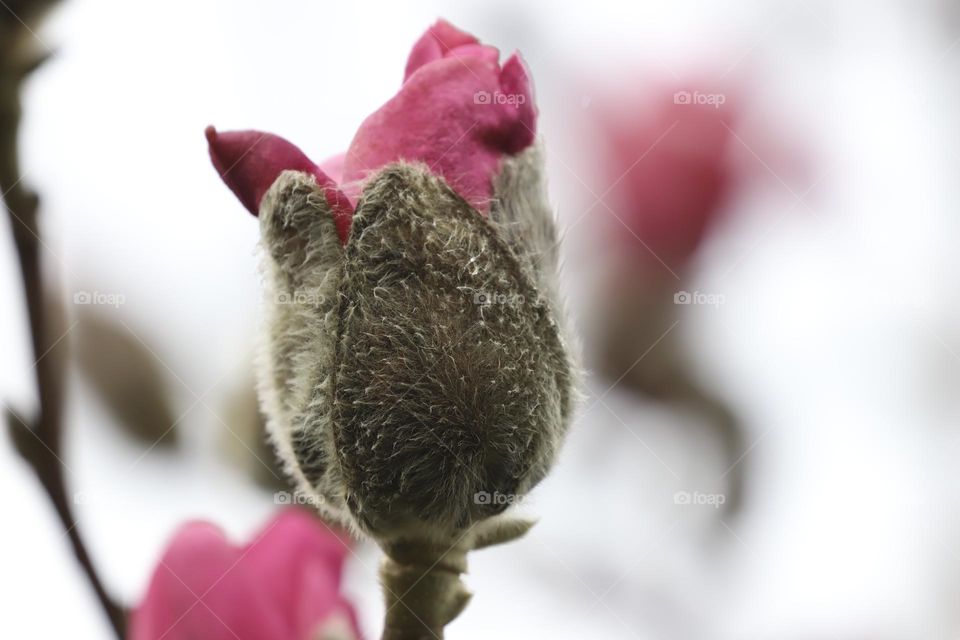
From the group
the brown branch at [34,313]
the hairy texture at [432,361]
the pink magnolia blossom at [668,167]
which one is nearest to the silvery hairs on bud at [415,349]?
the hairy texture at [432,361]

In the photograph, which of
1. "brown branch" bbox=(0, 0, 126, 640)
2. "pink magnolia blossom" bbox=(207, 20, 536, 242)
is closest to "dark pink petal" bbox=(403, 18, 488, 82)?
"pink magnolia blossom" bbox=(207, 20, 536, 242)

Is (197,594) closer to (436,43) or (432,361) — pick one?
(432,361)

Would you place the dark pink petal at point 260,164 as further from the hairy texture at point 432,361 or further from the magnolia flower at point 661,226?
the magnolia flower at point 661,226

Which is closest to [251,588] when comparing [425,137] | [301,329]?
[301,329]

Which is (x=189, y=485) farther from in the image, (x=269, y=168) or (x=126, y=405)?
(x=269, y=168)

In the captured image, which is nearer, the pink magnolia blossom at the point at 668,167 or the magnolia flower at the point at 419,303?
the magnolia flower at the point at 419,303

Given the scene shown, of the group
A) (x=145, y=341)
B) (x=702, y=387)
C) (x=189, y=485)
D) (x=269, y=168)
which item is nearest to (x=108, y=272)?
(x=145, y=341)

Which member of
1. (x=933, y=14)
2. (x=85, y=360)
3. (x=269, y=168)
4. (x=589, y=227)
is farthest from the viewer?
(x=933, y=14)
